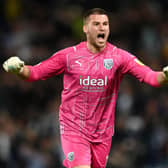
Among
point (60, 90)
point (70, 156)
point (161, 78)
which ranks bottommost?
point (60, 90)

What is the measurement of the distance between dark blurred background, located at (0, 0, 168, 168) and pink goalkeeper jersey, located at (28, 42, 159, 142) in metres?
3.88

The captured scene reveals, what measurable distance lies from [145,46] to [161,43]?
0.38 meters

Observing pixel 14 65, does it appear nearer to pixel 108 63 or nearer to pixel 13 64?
pixel 13 64

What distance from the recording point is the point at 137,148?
10.6 m

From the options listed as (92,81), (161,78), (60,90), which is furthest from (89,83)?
(60,90)

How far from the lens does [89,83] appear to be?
646 centimetres

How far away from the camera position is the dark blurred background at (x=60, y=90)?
10.5 m

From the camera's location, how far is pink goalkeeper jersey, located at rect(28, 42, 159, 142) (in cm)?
648

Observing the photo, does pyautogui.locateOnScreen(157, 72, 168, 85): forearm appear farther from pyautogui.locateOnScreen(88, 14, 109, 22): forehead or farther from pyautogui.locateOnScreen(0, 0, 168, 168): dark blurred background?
pyautogui.locateOnScreen(0, 0, 168, 168): dark blurred background

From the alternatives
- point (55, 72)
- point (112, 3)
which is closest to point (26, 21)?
point (112, 3)

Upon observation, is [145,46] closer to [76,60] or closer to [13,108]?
[13,108]

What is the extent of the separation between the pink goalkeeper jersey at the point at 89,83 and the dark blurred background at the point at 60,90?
3885mm

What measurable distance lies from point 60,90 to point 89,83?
17.4 ft

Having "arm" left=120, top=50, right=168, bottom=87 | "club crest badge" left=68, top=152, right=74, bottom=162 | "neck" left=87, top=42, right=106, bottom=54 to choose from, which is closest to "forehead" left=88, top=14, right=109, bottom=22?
"neck" left=87, top=42, right=106, bottom=54
